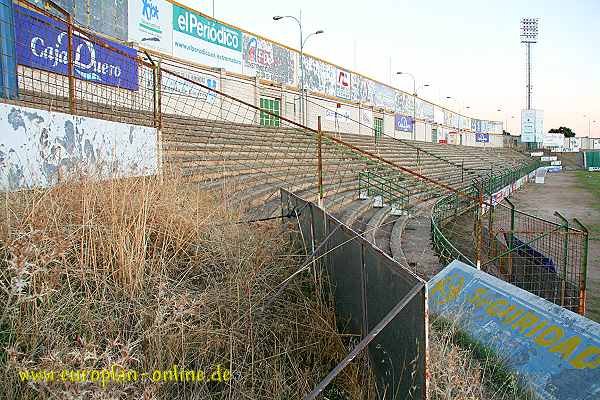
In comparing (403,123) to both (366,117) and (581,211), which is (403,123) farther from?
(581,211)


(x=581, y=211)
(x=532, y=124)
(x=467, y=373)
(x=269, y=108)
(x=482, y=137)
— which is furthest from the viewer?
(x=482, y=137)

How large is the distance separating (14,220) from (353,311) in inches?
105

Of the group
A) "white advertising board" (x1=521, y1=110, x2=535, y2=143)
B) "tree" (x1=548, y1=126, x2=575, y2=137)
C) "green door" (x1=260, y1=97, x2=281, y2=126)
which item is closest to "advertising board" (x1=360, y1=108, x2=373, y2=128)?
"green door" (x1=260, y1=97, x2=281, y2=126)

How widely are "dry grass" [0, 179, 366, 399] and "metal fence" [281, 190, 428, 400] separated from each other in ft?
0.73

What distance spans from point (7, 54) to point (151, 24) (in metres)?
13.4

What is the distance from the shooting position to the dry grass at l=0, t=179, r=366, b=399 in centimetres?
250

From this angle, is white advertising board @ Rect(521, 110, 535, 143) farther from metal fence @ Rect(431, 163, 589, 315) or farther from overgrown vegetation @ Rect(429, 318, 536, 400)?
overgrown vegetation @ Rect(429, 318, 536, 400)

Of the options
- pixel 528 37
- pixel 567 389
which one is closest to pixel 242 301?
pixel 567 389

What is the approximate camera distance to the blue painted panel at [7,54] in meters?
5.14

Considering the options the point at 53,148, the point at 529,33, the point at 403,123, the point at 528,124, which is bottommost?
the point at 53,148

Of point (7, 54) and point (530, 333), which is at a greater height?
point (7, 54)

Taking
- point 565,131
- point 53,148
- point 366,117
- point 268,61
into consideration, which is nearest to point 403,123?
point 366,117

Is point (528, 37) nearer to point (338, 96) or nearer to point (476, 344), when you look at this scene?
point (338, 96)

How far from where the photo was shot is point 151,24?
57.2ft
